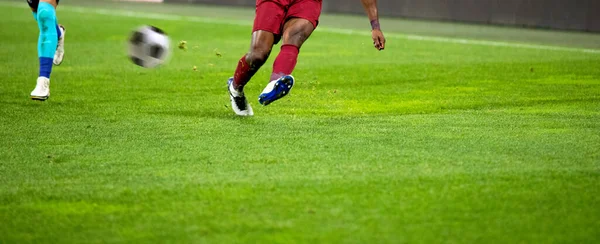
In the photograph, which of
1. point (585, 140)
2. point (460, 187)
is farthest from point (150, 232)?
point (585, 140)

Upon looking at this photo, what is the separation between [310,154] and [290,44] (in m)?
1.72

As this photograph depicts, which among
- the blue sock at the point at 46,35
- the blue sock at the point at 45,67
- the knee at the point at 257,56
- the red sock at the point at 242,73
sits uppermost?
the knee at the point at 257,56

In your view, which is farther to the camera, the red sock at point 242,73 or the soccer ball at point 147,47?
the soccer ball at point 147,47

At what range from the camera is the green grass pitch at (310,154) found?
497 centimetres

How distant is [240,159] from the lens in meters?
6.64

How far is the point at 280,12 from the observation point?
8375 mm

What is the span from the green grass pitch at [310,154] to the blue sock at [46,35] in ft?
1.21

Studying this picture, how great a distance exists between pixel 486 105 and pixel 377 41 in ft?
4.91

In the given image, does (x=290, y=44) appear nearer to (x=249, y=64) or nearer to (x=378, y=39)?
(x=249, y=64)

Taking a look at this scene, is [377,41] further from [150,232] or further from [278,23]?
[150,232]

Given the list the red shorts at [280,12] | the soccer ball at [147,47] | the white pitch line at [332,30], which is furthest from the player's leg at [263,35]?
the white pitch line at [332,30]

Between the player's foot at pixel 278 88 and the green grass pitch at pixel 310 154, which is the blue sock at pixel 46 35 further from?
the player's foot at pixel 278 88

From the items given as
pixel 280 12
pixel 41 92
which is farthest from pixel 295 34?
pixel 41 92

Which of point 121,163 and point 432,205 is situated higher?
point 432,205
